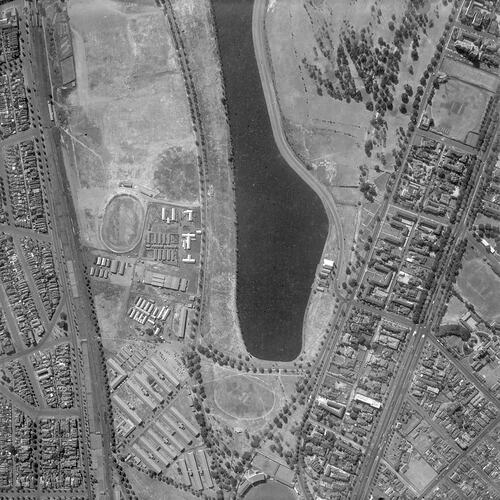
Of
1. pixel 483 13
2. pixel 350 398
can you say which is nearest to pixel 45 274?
pixel 350 398

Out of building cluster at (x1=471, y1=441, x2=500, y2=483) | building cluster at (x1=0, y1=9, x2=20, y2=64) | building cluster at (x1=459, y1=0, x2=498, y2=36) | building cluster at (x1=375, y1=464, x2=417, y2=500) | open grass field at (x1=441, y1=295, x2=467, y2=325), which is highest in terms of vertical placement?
building cluster at (x1=459, y1=0, x2=498, y2=36)

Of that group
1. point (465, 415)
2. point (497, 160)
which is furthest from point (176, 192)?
point (465, 415)

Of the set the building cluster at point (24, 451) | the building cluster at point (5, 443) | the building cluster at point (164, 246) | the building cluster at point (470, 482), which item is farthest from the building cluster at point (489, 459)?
the building cluster at point (5, 443)

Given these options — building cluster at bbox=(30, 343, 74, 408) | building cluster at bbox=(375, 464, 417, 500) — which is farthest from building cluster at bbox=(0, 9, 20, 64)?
building cluster at bbox=(375, 464, 417, 500)

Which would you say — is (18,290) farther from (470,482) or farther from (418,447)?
(470,482)

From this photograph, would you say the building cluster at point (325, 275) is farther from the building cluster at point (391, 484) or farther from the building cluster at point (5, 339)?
the building cluster at point (5, 339)

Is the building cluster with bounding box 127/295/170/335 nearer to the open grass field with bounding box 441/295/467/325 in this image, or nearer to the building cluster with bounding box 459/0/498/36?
the open grass field with bounding box 441/295/467/325

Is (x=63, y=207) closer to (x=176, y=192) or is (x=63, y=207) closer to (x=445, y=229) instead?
(x=176, y=192)
